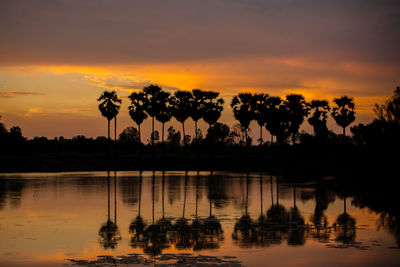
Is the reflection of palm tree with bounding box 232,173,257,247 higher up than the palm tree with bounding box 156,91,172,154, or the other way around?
the palm tree with bounding box 156,91,172,154

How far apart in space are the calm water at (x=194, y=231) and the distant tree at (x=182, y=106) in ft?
226

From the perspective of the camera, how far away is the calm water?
13.8 metres

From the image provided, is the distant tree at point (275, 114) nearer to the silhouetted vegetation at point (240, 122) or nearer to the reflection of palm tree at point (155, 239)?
the silhouetted vegetation at point (240, 122)

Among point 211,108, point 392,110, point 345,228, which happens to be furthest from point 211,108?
point 345,228

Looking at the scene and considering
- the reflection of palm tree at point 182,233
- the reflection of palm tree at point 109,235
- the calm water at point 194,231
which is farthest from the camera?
the reflection of palm tree at point 109,235

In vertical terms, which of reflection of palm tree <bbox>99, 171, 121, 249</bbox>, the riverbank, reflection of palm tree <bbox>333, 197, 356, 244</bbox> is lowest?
reflection of palm tree <bbox>99, 171, 121, 249</bbox>

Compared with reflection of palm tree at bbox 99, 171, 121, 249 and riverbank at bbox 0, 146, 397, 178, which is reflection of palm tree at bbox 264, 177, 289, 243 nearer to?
reflection of palm tree at bbox 99, 171, 121, 249

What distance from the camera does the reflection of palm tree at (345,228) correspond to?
55.3 ft

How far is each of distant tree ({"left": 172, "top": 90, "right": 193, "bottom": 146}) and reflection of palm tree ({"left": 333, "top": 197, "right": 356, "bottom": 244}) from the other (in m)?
77.1

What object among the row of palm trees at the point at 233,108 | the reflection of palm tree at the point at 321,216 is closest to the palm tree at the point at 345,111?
the row of palm trees at the point at 233,108

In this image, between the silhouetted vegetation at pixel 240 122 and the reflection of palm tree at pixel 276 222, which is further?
the silhouetted vegetation at pixel 240 122

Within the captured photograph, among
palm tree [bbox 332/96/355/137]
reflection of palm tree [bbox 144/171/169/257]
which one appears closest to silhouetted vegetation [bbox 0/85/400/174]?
palm tree [bbox 332/96/355/137]

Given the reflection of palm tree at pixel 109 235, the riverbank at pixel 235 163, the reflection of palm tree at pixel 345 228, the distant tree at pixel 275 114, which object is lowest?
the reflection of palm tree at pixel 109 235

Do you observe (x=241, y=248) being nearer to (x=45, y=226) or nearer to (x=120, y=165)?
(x=45, y=226)
